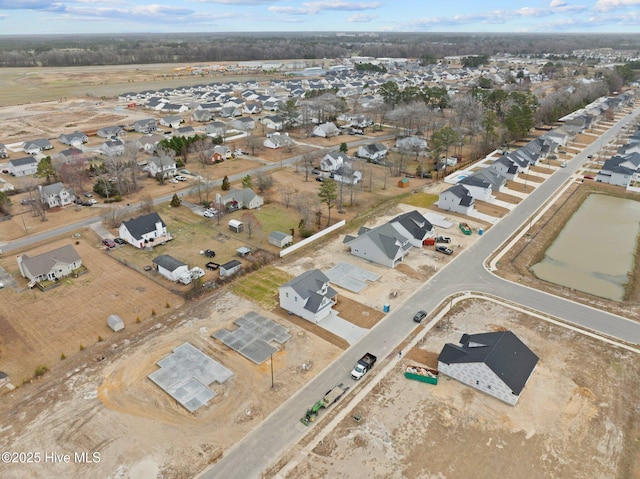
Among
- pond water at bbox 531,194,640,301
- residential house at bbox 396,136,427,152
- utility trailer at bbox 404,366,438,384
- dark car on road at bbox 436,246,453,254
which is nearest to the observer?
utility trailer at bbox 404,366,438,384

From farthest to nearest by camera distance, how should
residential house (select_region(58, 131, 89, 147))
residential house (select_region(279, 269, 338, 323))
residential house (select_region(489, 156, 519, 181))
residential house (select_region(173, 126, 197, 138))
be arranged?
residential house (select_region(173, 126, 197, 138))
residential house (select_region(58, 131, 89, 147))
residential house (select_region(489, 156, 519, 181))
residential house (select_region(279, 269, 338, 323))

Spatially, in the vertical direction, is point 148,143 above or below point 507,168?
below

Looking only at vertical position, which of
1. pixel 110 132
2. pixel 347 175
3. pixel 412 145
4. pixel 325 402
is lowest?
pixel 110 132

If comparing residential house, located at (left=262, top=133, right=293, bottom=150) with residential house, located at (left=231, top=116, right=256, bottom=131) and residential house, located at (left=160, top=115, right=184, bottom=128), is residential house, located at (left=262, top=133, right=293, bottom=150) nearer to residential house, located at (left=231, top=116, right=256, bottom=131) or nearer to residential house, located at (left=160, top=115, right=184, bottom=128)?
residential house, located at (left=231, top=116, right=256, bottom=131)

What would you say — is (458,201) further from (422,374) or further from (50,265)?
(50,265)

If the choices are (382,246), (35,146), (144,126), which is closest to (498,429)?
(382,246)

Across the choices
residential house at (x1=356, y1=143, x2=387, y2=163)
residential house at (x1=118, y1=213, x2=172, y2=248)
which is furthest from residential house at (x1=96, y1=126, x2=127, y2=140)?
residential house at (x1=118, y1=213, x2=172, y2=248)

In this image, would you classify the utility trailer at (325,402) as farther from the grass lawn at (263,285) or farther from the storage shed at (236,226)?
the storage shed at (236,226)
